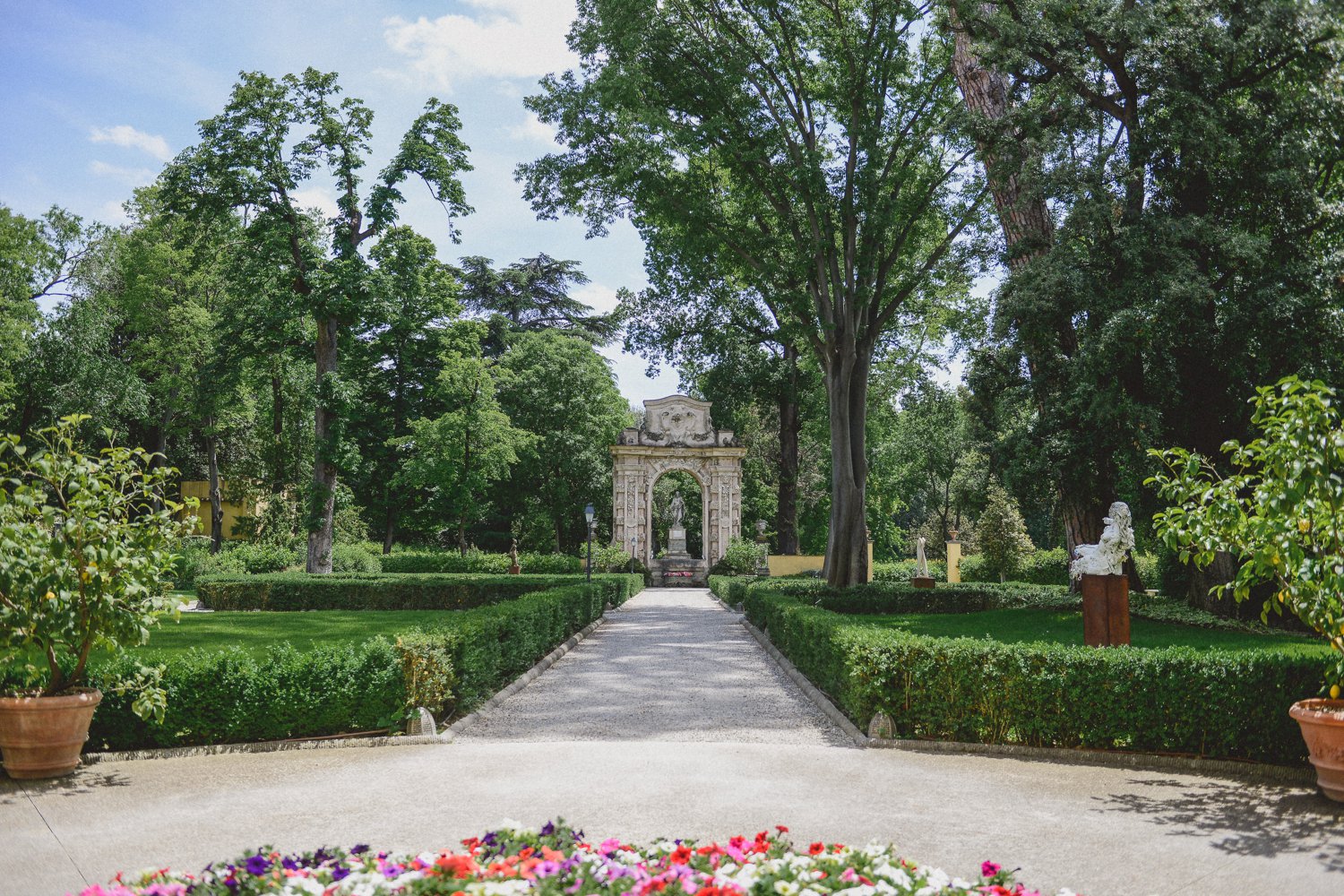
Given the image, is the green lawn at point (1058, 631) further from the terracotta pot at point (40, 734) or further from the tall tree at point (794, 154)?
the terracotta pot at point (40, 734)

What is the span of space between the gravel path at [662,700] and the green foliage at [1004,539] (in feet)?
56.8

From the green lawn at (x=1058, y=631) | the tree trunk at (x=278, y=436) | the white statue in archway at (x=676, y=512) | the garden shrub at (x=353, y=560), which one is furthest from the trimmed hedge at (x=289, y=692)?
the white statue in archway at (x=676, y=512)

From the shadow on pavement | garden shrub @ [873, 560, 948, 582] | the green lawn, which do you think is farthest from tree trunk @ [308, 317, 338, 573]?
the shadow on pavement

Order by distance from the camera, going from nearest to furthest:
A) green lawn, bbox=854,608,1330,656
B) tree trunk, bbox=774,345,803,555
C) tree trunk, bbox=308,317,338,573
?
green lawn, bbox=854,608,1330,656 → tree trunk, bbox=308,317,338,573 → tree trunk, bbox=774,345,803,555

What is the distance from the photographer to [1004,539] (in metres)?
30.7

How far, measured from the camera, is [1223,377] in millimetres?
14227

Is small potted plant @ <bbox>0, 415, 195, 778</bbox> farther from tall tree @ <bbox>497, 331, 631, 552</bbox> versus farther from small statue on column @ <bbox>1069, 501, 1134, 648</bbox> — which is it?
tall tree @ <bbox>497, 331, 631, 552</bbox>

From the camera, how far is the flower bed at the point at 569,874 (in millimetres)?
2842

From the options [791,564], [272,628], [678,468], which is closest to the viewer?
[272,628]

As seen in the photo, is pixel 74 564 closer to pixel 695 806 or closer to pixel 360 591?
pixel 695 806

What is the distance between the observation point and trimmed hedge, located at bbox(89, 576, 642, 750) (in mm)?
7023

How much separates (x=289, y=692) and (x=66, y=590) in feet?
6.11

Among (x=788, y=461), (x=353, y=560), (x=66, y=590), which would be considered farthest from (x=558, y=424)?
(x=66, y=590)

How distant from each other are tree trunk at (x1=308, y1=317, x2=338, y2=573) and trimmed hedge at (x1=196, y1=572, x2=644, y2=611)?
3.81 feet
